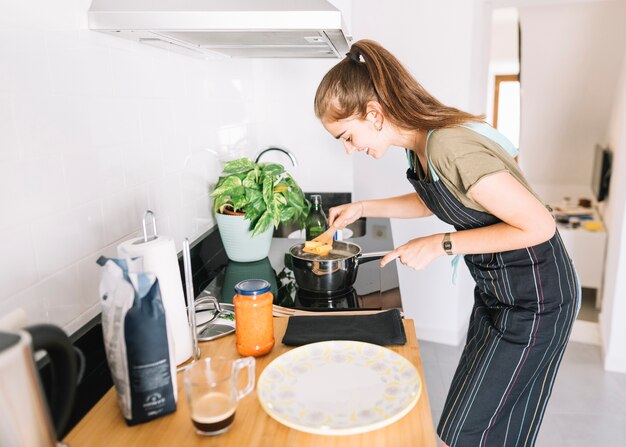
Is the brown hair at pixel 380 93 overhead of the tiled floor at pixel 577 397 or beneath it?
overhead

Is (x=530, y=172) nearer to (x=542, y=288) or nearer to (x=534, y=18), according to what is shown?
(x=534, y=18)

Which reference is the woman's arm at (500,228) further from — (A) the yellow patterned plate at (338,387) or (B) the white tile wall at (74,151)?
(B) the white tile wall at (74,151)

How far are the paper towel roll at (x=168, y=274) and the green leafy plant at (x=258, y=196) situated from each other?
674 mm

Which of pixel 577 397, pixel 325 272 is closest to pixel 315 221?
pixel 325 272

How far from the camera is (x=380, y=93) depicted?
4.08 feet

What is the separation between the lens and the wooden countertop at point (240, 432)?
0.81m

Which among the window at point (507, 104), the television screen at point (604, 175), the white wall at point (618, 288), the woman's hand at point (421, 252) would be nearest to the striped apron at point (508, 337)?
the woman's hand at point (421, 252)

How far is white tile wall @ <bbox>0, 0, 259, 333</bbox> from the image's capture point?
926mm

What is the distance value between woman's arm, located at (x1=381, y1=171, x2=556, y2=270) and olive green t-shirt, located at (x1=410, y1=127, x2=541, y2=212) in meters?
0.03

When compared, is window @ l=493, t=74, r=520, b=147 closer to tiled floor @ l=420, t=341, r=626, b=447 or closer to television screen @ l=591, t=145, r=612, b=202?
television screen @ l=591, t=145, r=612, b=202

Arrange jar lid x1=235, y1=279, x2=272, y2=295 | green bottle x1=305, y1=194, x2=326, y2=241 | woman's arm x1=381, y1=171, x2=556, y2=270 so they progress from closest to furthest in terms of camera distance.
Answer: jar lid x1=235, y1=279, x2=272, y2=295 → woman's arm x1=381, y1=171, x2=556, y2=270 → green bottle x1=305, y1=194, x2=326, y2=241

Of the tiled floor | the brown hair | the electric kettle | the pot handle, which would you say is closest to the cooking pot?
the pot handle

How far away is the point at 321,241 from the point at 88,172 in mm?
658

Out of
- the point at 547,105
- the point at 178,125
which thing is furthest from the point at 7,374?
the point at 547,105
